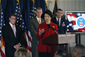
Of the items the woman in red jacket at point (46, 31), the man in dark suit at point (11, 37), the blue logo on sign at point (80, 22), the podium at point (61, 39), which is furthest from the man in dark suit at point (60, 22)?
the blue logo on sign at point (80, 22)

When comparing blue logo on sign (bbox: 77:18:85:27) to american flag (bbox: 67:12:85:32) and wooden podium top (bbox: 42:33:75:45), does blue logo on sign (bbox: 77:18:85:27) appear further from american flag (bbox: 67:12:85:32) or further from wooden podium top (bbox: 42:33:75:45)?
wooden podium top (bbox: 42:33:75:45)

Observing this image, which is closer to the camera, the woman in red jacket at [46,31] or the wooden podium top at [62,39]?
the wooden podium top at [62,39]

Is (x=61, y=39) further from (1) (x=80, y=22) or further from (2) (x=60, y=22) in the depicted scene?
(1) (x=80, y=22)

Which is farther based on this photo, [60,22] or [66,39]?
[60,22]

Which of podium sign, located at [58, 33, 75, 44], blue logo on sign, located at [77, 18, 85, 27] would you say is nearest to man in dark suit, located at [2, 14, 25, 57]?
podium sign, located at [58, 33, 75, 44]

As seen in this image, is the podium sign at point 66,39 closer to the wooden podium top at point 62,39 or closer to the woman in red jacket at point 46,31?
the wooden podium top at point 62,39

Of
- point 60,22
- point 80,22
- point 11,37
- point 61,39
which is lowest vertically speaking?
point 80,22

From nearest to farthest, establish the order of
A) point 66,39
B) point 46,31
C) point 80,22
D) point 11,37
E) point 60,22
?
point 66,39 < point 46,31 < point 11,37 < point 60,22 < point 80,22

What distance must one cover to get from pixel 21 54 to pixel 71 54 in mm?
391

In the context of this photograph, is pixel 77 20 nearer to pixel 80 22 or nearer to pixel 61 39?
pixel 80 22

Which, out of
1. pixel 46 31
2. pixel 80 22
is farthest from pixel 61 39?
pixel 80 22

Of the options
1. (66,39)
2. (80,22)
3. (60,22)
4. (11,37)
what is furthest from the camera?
(80,22)

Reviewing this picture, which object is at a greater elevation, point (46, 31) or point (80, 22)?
point (46, 31)

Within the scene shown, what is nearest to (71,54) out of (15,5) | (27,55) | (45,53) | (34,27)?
(27,55)
